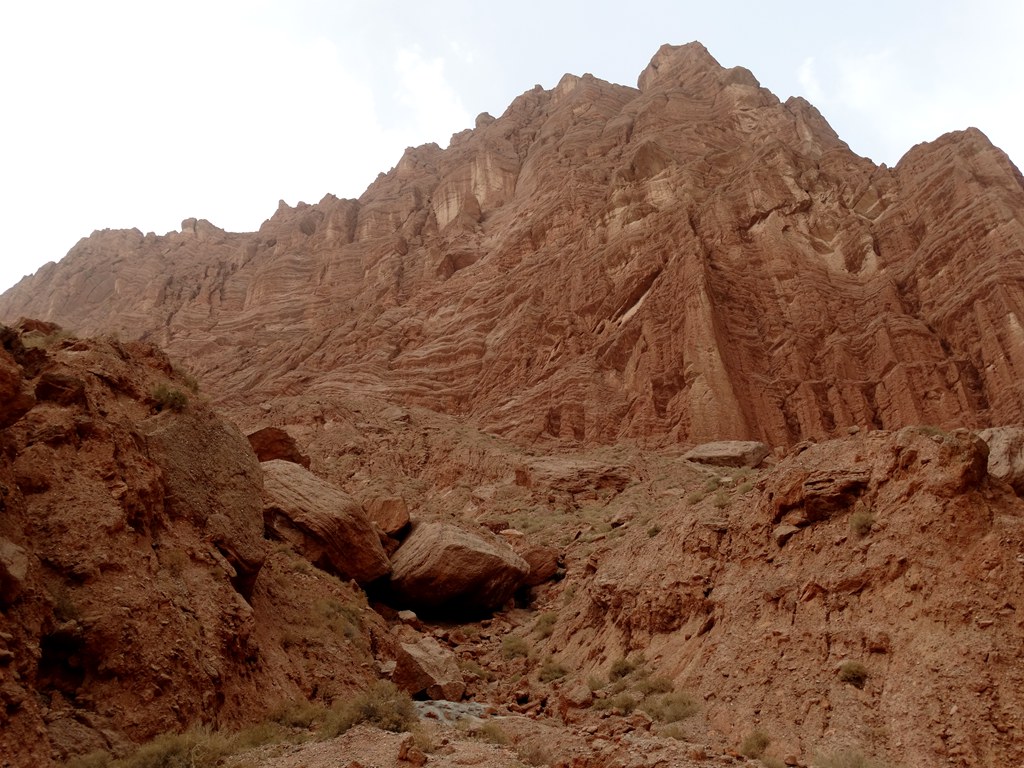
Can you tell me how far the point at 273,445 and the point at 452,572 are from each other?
290 inches

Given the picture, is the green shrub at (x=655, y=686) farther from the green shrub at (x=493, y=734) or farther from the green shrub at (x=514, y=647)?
the green shrub at (x=514, y=647)

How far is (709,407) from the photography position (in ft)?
112

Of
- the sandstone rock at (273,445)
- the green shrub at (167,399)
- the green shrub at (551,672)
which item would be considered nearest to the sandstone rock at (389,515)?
the sandstone rock at (273,445)

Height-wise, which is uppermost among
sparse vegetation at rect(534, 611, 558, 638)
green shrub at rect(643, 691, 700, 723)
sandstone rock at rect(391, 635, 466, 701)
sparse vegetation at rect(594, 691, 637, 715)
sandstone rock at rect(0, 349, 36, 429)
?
sandstone rock at rect(0, 349, 36, 429)

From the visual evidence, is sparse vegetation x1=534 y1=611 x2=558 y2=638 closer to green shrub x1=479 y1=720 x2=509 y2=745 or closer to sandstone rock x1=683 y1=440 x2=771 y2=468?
green shrub x1=479 y1=720 x2=509 y2=745

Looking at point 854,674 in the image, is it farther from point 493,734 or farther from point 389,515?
point 389,515

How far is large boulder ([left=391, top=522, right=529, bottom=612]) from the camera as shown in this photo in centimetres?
1903

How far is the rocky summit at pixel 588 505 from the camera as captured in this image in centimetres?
919

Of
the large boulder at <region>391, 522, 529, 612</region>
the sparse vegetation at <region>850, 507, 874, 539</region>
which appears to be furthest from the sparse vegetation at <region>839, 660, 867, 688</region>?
the large boulder at <region>391, 522, 529, 612</region>

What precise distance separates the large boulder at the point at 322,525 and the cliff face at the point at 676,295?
18.2 metres

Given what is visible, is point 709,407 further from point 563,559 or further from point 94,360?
point 94,360

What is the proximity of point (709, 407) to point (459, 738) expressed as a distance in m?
26.2

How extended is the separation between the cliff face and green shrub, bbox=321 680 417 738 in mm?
24586

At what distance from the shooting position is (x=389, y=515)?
2141 centimetres
